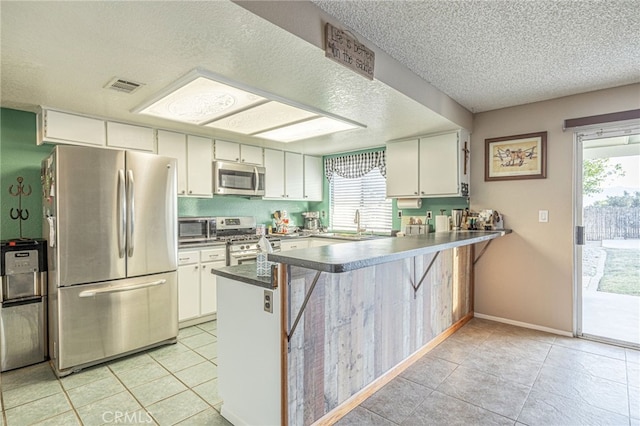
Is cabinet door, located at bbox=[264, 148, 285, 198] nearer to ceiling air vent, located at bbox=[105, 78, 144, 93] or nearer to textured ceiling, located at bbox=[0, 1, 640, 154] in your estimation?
textured ceiling, located at bbox=[0, 1, 640, 154]

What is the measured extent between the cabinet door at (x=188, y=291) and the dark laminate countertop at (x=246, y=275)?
5.35 feet

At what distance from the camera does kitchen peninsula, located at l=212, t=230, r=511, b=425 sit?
5.61ft

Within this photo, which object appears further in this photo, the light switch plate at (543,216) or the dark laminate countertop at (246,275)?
the light switch plate at (543,216)

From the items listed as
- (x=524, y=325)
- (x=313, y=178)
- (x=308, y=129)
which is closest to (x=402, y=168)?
(x=308, y=129)

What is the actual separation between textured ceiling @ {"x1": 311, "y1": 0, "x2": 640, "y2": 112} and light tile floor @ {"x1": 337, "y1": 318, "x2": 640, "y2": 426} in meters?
2.42

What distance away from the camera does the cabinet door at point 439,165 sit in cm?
372

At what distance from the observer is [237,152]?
435 centimetres

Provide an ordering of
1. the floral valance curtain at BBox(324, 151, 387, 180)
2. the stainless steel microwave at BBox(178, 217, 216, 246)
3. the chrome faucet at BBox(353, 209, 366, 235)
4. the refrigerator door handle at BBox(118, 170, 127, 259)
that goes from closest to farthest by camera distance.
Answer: the refrigerator door handle at BBox(118, 170, 127, 259) < the stainless steel microwave at BBox(178, 217, 216, 246) < the floral valance curtain at BBox(324, 151, 387, 180) < the chrome faucet at BBox(353, 209, 366, 235)

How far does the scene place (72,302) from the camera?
8.53 feet

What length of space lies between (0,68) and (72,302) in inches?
68.0

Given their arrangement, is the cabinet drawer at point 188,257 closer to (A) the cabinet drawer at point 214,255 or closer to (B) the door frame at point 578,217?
(A) the cabinet drawer at point 214,255

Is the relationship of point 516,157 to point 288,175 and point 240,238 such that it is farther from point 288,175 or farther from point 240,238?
point 240,238

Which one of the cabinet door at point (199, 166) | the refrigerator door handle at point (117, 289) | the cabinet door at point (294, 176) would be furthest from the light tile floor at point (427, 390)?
the cabinet door at point (294, 176)

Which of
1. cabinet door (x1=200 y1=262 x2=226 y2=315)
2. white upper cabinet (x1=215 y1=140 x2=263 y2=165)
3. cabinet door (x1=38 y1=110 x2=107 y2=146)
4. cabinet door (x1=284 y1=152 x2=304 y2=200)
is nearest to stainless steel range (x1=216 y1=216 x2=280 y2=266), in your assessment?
cabinet door (x1=200 y1=262 x2=226 y2=315)
